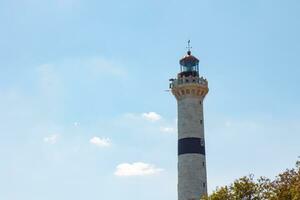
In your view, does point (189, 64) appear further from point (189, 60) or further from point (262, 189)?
point (262, 189)

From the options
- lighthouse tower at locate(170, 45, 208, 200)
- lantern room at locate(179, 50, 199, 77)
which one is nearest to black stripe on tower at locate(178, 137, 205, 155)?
lighthouse tower at locate(170, 45, 208, 200)

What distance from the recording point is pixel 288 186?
50.0 meters

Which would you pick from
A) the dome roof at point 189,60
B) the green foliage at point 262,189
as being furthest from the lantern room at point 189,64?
the green foliage at point 262,189

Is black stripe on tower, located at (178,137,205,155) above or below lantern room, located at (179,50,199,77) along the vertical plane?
below

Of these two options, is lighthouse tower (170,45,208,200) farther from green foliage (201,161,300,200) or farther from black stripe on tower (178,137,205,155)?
green foliage (201,161,300,200)

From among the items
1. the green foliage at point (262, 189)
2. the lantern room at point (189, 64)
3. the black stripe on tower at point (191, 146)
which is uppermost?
the lantern room at point (189, 64)

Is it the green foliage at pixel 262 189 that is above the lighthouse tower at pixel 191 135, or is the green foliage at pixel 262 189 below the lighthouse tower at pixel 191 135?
below

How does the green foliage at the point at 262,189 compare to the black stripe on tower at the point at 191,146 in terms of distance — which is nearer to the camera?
the green foliage at the point at 262,189

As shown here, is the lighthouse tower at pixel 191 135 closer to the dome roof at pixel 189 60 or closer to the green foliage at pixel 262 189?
the dome roof at pixel 189 60

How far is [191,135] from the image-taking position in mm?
76938

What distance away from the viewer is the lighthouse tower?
75.8 m

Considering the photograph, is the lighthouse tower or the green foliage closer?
the green foliage

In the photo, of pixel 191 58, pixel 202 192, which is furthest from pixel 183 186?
pixel 191 58

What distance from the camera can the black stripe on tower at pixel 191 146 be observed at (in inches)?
3002
